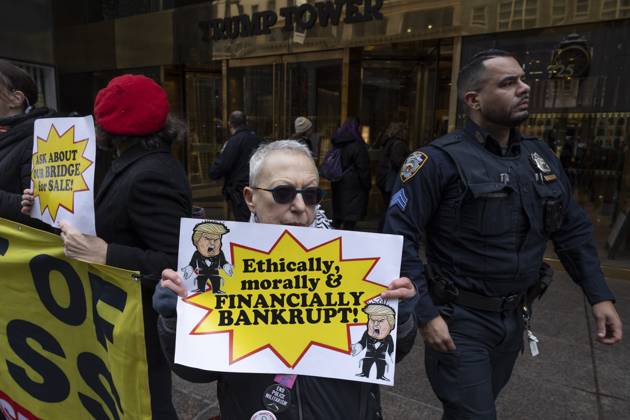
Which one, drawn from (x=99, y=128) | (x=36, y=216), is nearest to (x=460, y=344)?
(x=99, y=128)

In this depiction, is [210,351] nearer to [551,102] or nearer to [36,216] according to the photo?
[36,216]

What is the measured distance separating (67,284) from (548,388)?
297 cm

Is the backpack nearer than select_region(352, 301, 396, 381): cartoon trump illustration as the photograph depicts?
No

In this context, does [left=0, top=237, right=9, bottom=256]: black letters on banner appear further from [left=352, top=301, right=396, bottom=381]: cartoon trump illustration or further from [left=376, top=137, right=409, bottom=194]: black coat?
[left=376, top=137, right=409, bottom=194]: black coat

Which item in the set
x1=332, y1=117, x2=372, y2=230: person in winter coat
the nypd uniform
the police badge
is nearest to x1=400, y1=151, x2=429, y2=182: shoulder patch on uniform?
the nypd uniform

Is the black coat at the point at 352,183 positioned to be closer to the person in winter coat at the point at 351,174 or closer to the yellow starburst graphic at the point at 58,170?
the person in winter coat at the point at 351,174

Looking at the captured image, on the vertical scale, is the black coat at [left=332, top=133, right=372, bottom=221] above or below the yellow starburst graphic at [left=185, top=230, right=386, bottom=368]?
below

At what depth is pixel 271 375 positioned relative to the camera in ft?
4.64

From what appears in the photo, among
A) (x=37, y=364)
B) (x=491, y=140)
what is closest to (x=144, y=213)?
(x=37, y=364)

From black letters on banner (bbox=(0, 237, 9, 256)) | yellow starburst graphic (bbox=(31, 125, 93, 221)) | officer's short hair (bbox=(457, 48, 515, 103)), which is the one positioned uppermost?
officer's short hair (bbox=(457, 48, 515, 103))

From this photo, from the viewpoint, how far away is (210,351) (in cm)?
134

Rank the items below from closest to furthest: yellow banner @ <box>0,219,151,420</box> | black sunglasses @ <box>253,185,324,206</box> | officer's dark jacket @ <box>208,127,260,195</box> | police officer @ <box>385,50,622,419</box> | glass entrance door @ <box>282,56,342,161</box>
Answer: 1. black sunglasses @ <box>253,185,324,206</box>
2. yellow banner @ <box>0,219,151,420</box>
3. police officer @ <box>385,50,622,419</box>
4. officer's dark jacket @ <box>208,127,260,195</box>
5. glass entrance door @ <box>282,56,342,161</box>

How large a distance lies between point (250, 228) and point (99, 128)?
3.32ft

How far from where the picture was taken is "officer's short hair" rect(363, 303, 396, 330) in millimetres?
1376
